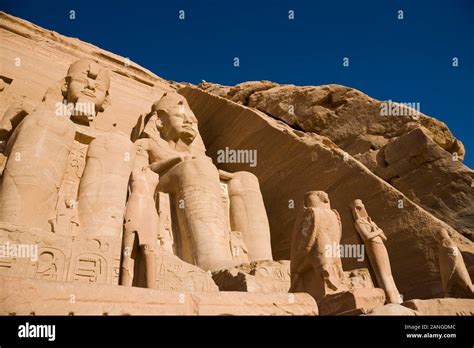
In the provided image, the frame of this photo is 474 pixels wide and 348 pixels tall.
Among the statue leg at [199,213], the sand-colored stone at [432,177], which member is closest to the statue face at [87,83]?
the statue leg at [199,213]

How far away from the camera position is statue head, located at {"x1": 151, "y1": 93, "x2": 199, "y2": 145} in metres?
6.49

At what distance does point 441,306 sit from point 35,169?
3.51m

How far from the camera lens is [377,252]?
15.3ft

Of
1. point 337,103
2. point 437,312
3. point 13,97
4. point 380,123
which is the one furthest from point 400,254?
point 13,97

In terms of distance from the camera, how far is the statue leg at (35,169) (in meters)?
3.88

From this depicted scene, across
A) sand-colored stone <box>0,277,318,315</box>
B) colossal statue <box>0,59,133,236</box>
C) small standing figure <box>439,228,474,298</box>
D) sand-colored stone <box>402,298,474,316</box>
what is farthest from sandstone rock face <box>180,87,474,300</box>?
colossal statue <box>0,59,133,236</box>

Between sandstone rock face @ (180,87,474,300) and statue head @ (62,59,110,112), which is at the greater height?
statue head @ (62,59,110,112)

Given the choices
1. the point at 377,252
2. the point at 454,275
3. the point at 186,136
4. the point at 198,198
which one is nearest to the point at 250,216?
the point at 198,198

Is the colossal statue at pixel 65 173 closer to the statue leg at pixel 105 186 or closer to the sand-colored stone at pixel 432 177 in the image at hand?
the statue leg at pixel 105 186

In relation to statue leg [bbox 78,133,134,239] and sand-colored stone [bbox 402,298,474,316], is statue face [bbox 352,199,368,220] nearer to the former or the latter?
sand-colored stone [bbox 402,298,474,316]

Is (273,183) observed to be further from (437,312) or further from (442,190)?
(437,312)

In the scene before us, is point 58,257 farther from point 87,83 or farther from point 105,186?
point 87,83

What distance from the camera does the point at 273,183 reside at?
7168 millimetres
